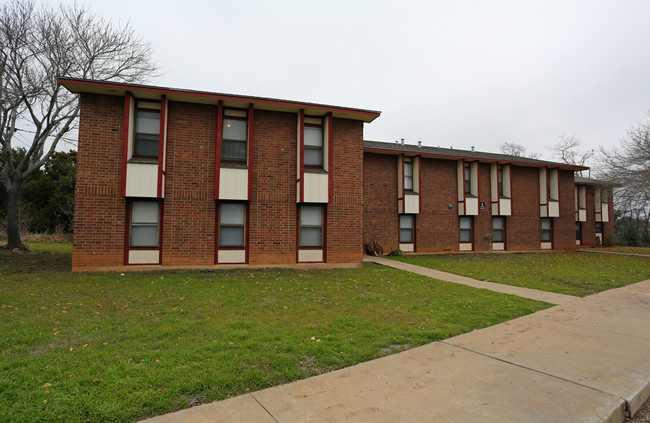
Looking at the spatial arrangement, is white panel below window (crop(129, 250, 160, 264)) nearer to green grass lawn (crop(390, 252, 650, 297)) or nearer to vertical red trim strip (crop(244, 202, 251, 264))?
vertical red trim strip (crop(244, 202, 251, 264))

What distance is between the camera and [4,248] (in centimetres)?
1711

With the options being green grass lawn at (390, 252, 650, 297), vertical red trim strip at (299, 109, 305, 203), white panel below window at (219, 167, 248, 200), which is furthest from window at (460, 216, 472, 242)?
white panel below window at (219, 167, 248, 200)

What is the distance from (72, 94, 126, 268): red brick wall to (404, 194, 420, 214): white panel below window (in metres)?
13.2

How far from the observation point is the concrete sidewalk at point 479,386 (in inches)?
113

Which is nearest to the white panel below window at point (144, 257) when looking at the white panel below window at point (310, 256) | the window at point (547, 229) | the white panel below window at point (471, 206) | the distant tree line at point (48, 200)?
the white panel below window at point (310, 256)

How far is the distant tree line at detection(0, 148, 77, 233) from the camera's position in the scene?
2892 cm

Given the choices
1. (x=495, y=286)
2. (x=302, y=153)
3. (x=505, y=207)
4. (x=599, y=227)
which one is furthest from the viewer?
(x=599, y=227)

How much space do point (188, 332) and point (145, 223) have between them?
766cm

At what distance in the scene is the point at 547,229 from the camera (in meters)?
23.1

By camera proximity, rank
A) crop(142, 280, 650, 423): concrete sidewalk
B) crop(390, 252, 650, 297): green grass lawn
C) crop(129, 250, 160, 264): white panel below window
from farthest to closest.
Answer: crop(129, 250, 160, 264): white panel below window < crop(390, 252, 650, 297): green grass lawn < crop(142, 280, 650, 423): concrete sidewalk

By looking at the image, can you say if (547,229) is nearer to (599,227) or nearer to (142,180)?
(599,227)

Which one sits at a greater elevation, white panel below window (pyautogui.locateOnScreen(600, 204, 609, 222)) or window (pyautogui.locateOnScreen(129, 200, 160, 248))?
white panel below window (pyautogui.locateOnScreen(600, 204, 609, 222))

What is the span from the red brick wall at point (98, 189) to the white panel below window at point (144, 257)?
0.30 meters

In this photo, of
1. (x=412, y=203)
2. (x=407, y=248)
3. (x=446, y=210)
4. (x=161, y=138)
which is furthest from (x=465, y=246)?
(x=161, y=138)
